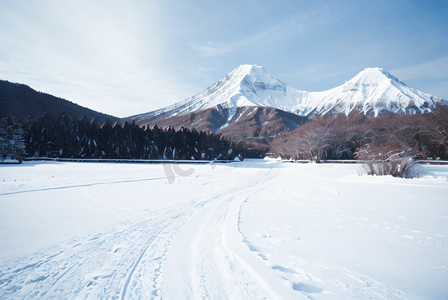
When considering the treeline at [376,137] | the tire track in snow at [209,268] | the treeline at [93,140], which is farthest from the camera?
the treeline at [93,140]

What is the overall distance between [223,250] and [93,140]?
33.6 m

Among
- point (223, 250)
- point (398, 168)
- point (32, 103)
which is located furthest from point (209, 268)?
point (32, 103)

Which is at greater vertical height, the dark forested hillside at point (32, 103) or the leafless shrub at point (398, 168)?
the dark forested hillside at point (32, 103)

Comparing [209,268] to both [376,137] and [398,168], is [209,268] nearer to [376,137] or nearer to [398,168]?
[398,168]

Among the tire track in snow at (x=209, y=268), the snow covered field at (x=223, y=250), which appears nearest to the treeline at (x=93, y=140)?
the snow covered field at (x=223, y=250)

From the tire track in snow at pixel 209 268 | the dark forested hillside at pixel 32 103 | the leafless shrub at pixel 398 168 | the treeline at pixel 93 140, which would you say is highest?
the dark forested hillside at pixel 32 103

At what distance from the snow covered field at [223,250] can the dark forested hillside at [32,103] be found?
3439 inches

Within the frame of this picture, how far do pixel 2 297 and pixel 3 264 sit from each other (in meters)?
0.97

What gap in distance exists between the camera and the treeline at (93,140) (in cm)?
2855

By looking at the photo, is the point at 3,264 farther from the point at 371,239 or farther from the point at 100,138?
the point at 100,138

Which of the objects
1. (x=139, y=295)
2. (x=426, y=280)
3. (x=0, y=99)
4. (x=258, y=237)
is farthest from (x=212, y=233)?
(x=0, y=99)

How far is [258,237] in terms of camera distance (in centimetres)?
405

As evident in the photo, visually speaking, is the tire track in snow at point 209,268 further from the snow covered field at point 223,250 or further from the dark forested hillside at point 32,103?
the dark forested hillside at point 32,103

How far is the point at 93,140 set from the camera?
2977 cm
